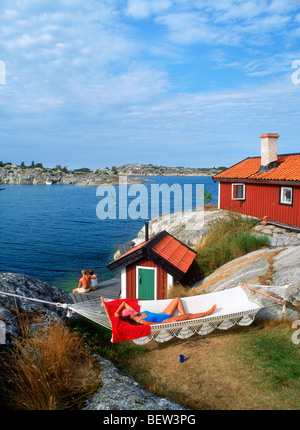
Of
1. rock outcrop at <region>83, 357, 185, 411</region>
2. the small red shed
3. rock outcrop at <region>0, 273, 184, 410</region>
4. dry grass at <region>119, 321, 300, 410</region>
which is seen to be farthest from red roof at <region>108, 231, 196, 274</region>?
rock outcrop at <region>83, 357, 185, 411</region>

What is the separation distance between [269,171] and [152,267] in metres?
10.6

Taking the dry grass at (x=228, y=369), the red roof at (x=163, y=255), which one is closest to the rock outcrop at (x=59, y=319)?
the dry grass at (x=228, y=369)

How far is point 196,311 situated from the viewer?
8.27 metres

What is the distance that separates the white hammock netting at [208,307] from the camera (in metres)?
7.00

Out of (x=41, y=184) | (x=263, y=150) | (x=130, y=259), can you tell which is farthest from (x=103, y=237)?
(x=41, y=184)

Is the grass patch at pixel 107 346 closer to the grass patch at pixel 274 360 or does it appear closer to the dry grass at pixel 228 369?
the dry grass at pixel 228 369

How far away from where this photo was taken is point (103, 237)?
41312 millimetres

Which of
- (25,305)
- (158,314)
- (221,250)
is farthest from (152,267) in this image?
(25,305)

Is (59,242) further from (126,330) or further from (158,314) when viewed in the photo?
(126,330)

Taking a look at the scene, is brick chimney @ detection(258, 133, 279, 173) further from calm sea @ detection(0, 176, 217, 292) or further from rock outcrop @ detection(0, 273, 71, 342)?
rock outcrop @ detection(0, 273, 71, 342)

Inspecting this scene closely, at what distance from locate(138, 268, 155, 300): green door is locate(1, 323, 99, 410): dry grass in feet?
21.8

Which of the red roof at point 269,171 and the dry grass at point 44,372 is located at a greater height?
the red roof at point 269,171

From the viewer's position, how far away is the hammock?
271 inches
